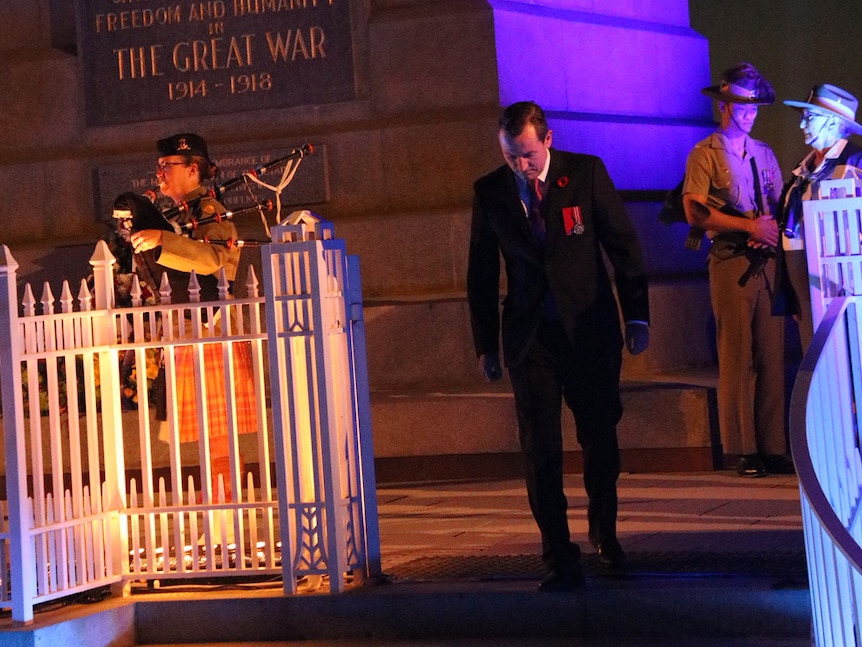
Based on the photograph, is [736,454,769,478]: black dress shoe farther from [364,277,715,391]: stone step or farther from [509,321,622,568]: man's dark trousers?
[509,321,622,568]: man's dark trousers

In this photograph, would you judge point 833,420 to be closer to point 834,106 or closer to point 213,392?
point 834,106

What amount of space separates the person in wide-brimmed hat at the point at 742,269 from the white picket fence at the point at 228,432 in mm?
3157

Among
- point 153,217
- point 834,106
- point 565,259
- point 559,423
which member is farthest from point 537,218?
point 834,106

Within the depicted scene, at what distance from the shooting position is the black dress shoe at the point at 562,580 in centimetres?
648

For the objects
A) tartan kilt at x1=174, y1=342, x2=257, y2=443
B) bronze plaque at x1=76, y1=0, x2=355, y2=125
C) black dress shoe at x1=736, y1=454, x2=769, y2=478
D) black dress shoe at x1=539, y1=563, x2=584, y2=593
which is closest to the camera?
black dress shoe at x1=539, y1=563, x2=584, y2=593

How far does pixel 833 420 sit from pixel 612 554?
4.21 feet

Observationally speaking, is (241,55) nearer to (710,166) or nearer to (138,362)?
(710,166)

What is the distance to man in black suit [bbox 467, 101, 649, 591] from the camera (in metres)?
6.65

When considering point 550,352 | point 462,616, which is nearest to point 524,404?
point 550,352

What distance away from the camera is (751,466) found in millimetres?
9336

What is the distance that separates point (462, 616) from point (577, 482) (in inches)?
117

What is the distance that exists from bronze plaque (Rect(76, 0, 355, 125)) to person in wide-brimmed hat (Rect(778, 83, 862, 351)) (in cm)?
462

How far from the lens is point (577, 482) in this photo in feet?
31.0

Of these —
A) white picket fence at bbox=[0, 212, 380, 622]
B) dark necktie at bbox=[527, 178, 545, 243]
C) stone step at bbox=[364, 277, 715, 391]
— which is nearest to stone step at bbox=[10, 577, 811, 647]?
white picket fence at bbox=[0, 212, 380, 622]
